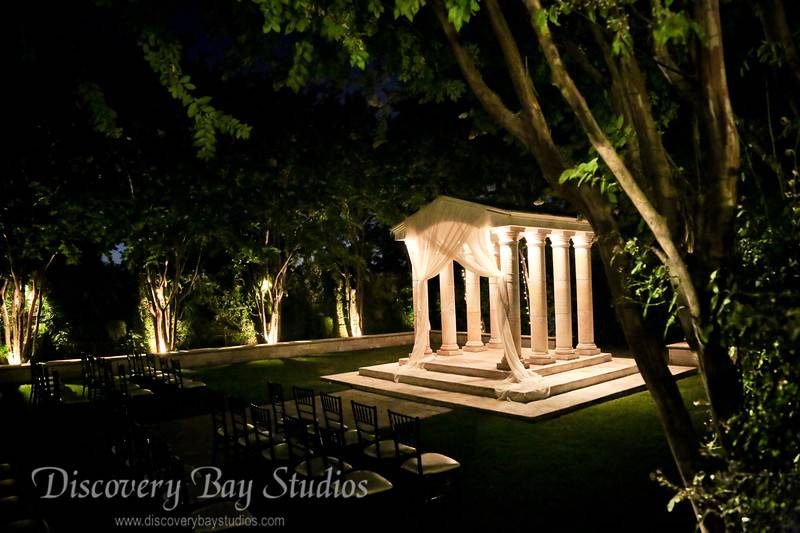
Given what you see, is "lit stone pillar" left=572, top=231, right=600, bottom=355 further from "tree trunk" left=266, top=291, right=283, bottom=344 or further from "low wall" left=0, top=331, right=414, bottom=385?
"tree trunk" left=266, top=291, right=283, bottom=344

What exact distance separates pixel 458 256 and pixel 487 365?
2.69 m

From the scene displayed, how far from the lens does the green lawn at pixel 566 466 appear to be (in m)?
5.23

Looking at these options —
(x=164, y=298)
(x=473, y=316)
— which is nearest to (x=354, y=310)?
(x=164, y=298)

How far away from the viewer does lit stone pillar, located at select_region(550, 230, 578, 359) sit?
1312cm

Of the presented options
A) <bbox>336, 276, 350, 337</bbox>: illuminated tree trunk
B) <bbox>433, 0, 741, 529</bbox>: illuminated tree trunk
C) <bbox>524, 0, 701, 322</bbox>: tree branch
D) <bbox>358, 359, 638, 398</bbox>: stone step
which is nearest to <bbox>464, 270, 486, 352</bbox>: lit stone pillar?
<bbox>358, 359, 638, 398</bbox>: stone step

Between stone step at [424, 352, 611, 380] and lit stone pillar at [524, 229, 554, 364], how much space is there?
34cm

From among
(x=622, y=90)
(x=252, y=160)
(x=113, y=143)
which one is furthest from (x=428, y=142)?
(x=622, y=90)

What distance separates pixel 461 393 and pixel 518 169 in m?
7.70

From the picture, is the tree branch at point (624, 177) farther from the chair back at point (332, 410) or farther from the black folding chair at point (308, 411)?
the chair back at point (332, 410)

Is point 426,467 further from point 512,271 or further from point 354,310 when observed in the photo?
point 354,310

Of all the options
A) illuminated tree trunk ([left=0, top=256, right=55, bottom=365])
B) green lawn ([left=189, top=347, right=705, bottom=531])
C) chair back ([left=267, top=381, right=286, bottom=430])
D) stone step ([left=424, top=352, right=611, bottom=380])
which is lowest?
green lawn ([left=189, top=347, right=705, bottom=531])

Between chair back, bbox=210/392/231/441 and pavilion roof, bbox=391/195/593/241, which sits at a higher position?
pavilion roof, bbox=391/195/593/241

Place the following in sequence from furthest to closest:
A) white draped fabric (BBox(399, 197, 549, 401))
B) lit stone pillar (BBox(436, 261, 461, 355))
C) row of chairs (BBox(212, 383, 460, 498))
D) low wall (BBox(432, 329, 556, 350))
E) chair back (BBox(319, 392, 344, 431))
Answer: low wall (BBox(432, 329, 556, 350)) < lit stone pillar (BBox(436, 261, 461, 355)) < white draped fabric (BBox(399, 197, 549, 401)) < chair back (BBox(319, 392, 344, 431)) < row of chairs (BBox(212, 383, 460, 498))

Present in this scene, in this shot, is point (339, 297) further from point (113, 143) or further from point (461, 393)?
point (113, 143)
